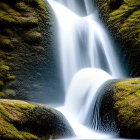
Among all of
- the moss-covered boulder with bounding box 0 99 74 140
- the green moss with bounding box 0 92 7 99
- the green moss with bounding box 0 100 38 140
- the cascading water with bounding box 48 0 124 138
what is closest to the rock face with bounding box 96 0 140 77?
the cascading water with bounding box 48 0 124 138

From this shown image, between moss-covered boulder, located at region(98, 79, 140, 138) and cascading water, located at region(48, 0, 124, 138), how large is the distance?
708 millimetres

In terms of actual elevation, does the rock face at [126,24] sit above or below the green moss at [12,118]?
above

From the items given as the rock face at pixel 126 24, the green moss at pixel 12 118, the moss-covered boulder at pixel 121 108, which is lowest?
the moss-covered boulder at pixel 121 108

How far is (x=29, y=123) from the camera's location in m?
5.38

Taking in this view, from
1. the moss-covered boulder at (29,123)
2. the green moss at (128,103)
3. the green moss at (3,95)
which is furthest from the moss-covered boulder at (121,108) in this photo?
the green moss at (3,95)

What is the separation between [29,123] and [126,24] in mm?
7958

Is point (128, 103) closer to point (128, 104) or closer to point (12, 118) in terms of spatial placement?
point (128, 104)

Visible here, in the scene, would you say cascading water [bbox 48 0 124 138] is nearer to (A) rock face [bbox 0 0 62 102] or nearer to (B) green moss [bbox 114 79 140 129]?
(A) rock face [bbox 0 0 62 102]

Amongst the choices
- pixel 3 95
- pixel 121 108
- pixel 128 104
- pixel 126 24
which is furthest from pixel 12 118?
pixel 126 24

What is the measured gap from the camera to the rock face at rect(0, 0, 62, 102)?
8797mm

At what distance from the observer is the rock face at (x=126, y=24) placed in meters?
10.8

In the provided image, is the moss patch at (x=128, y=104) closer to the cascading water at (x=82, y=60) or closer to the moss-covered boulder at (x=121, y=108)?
the moss-covered boulder at (x=121, y=108)

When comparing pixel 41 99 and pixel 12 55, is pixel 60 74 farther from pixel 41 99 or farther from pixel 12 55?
pixel 12 55

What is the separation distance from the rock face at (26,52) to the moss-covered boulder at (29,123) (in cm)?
290
